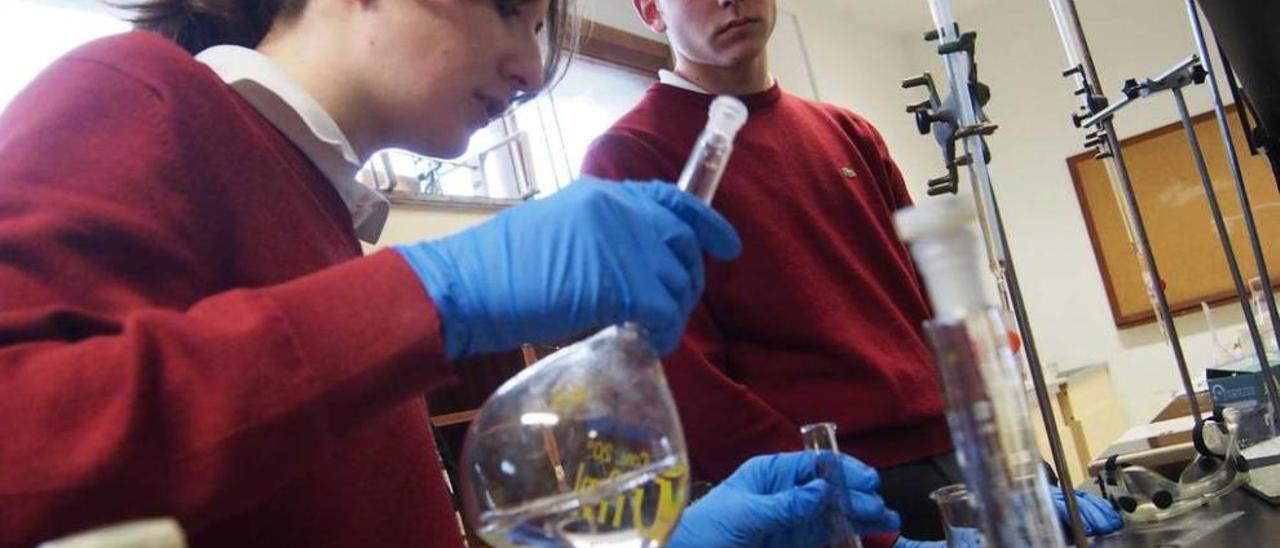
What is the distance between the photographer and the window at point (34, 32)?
196 cm

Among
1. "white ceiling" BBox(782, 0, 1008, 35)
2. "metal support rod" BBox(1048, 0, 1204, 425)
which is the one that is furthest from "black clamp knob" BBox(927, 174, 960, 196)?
"white ceiling" BBox(782, 0, 1008, 35)

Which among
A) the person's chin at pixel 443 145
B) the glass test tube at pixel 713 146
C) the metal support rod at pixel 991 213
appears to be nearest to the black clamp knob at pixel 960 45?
the metal support rod at pixel 991 213

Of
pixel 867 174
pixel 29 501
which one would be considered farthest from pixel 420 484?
pixel 867 174

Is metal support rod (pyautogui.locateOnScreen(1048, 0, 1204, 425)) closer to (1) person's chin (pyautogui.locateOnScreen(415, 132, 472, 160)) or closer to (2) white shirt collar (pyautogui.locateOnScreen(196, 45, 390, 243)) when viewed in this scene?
(1) person's chin (pyautogui.locateOnScreen(415, 132, 472, 160))

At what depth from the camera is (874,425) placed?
128 cm

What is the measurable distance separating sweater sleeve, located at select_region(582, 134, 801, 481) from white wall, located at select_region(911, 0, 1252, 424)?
416cm

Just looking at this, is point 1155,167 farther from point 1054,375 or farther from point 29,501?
point 29,501

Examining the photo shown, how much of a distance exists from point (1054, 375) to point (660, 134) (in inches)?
143

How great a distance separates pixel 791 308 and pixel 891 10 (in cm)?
411

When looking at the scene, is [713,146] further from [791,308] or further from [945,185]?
[791,308]

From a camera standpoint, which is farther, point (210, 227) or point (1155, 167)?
point (1155, 167)

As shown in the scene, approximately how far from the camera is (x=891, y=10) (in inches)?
198

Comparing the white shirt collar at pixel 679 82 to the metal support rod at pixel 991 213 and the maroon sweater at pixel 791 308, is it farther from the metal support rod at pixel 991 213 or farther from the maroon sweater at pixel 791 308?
Result: the metal support rod at pixel 991 213

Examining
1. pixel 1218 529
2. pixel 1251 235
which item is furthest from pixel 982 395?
pixel 1251 235
